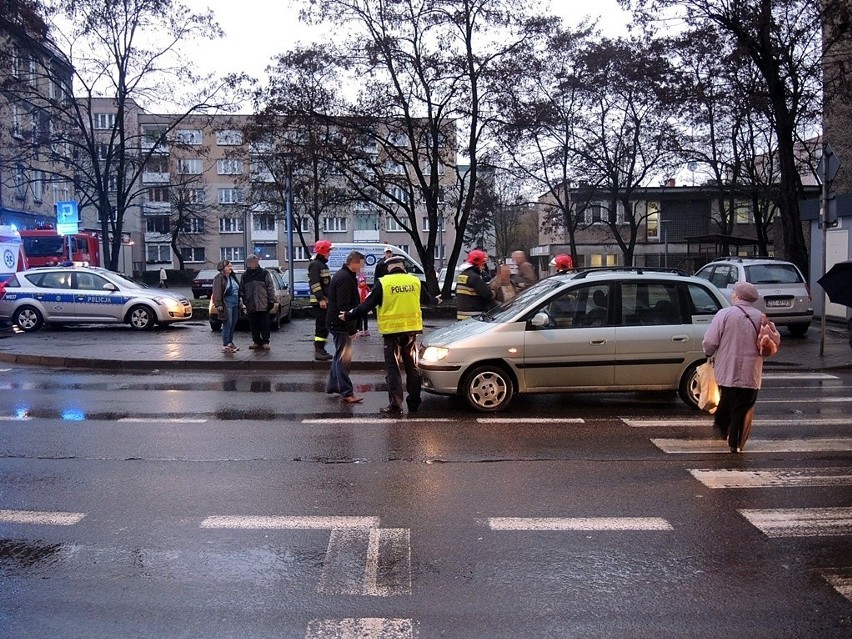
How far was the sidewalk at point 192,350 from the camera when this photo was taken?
14.2 meters

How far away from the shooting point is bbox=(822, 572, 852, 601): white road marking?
4.40m

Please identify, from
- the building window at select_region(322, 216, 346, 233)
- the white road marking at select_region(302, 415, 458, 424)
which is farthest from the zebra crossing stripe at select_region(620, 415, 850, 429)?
the building window at select_region(322, 216, 346, 233)

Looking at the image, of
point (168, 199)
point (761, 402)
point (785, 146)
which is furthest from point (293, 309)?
point (168, 199)

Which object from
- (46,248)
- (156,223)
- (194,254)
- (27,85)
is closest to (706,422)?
(27,85)

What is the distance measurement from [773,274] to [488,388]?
11.8m

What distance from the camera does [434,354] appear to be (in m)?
9.61

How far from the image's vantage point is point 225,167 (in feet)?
254

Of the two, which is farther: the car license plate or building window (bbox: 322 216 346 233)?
building window (bbox: 322 216 346 233)

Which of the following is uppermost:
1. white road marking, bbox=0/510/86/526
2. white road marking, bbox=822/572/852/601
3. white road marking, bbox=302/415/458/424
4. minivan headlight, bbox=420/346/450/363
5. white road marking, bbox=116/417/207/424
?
minivan headlight, bbox=420/346/450/363

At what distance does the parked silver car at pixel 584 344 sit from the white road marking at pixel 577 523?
395 cm

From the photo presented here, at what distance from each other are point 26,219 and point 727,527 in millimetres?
44675

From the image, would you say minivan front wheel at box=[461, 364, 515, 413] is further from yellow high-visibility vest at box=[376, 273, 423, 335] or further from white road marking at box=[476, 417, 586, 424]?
yellow high-visibility vest at box=[376, 273, 423, 335]

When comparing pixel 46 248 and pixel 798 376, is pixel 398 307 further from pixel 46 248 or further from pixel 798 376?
pixel 46 248

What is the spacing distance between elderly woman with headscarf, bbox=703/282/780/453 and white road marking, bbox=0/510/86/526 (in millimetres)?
5500
